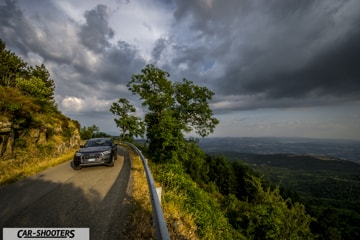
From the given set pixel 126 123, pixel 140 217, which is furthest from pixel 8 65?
pixel 140 217

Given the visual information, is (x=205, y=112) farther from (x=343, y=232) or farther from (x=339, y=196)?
(x=339, y=196)

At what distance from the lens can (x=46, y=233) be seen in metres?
3.90

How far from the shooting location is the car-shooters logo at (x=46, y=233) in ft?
12.4

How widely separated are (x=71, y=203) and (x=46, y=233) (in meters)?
1.62

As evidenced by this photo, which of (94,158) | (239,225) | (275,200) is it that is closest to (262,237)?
(239,225)

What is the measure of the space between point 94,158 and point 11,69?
145ft

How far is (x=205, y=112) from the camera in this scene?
26562 mm

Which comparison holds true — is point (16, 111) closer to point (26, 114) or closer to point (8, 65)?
point (26, 114)

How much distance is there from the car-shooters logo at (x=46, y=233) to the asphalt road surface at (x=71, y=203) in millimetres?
157

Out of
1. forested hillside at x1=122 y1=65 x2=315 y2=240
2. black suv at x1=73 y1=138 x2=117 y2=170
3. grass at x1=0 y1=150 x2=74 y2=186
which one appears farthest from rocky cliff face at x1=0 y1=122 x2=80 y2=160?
forested hillside at x1=122 y1=65 x2=315 y2=240

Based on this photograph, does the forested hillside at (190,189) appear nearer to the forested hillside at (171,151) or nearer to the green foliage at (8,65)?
the forested hillside at (171,151)

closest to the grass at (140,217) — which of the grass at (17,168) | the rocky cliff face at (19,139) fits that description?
the grass at (17,168)

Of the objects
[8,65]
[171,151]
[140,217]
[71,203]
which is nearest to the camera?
[140,217]

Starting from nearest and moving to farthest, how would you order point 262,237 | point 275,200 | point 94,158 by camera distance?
1. point 94,158
2. point 262,237
3. point 275,200
